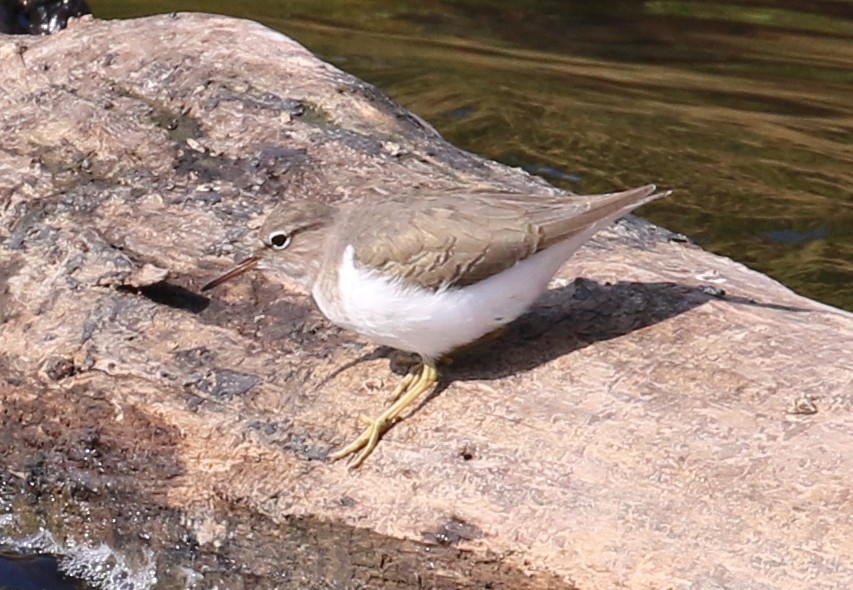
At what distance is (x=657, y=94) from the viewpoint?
10.3m

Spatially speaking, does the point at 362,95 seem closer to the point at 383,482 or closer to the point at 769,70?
the point at 383,482

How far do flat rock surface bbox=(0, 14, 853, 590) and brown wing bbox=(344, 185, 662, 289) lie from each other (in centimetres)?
45

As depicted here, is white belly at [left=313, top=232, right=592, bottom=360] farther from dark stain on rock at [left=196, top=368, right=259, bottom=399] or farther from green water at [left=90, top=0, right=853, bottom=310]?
green water at [left=90, top=0, right=853, bottom=310]

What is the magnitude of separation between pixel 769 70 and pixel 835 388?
262 inches

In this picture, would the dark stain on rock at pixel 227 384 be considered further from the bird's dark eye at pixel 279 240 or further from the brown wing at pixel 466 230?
the brown wing at pixel 466 230

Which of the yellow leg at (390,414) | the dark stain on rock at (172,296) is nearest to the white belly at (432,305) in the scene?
the yellow leg at (390,414)

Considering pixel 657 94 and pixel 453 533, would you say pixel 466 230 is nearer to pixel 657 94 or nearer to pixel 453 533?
pixel 453 533

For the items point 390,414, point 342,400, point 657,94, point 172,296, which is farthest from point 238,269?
point 657,94

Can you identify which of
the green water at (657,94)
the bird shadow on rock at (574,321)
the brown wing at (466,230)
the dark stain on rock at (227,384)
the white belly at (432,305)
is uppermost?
the brown wing at (466,230)

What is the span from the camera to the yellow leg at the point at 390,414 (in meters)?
4.65

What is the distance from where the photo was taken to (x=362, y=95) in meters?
6.35

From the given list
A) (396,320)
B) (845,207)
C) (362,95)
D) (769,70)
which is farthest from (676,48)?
(396,320)

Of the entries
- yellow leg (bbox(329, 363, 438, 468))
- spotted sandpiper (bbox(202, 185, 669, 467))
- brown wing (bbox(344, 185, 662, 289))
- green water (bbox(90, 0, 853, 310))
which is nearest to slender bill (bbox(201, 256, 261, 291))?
spotted sandpiper (bbox(202, 185, 669, 467))

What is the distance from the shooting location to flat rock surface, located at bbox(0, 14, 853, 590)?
4246mm
